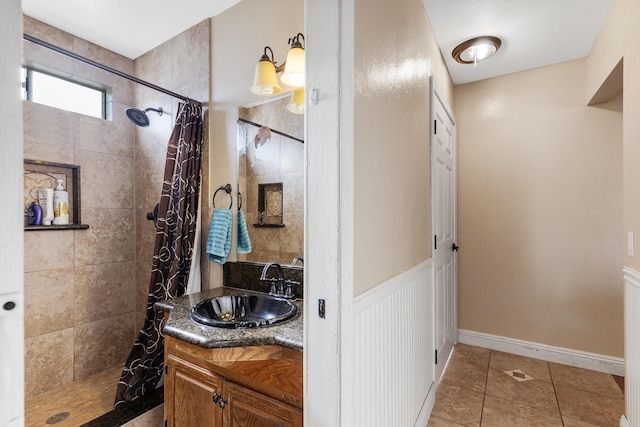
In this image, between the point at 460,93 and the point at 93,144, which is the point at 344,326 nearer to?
the point at 93,144

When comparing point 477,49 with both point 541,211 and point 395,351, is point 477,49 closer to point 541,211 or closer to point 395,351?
point 541,211

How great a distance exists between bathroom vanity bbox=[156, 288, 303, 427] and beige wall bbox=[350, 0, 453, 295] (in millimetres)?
409

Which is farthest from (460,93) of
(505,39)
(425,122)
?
(425,122)

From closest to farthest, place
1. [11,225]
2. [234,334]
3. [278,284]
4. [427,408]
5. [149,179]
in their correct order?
[11,225] → [234,334] → [278,284] → [427,408] → [149,179]

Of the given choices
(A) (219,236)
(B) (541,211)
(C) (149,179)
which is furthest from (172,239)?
(B) (541,211)

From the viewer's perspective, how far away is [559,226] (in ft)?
8.57

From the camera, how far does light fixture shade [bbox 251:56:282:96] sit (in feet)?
5.89

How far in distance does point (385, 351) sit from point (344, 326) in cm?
43

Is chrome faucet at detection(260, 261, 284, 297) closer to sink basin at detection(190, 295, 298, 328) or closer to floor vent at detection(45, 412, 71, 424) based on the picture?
sink basin at detection(190, 295, 298, 328)

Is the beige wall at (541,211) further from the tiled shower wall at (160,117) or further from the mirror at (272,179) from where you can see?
the tiled shower wall at (160,117)

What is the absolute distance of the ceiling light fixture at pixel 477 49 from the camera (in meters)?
2.21

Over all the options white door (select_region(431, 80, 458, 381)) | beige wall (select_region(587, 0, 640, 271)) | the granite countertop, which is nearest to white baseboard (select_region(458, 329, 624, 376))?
white door (select_region(431, 80, 458, 381))

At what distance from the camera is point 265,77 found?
5.90 feet

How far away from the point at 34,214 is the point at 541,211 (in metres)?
3.78
